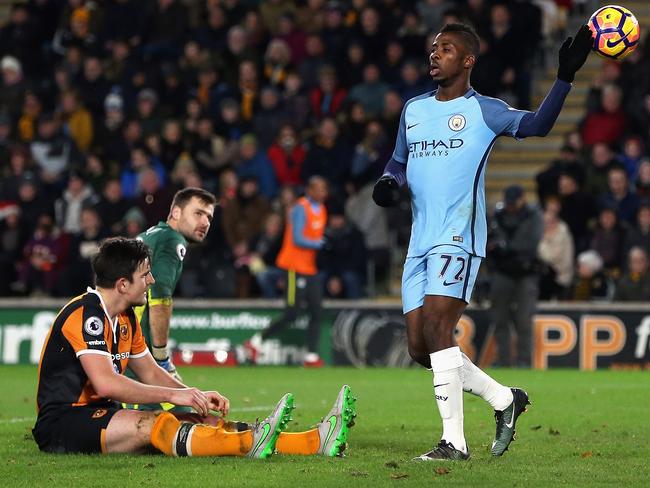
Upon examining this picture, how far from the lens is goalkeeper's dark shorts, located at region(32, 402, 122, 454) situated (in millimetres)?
7656

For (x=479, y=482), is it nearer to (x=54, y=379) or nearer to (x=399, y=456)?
(x=399, y=456)

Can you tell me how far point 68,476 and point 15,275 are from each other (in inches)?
547

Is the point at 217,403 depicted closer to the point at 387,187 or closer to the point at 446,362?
the point at 446,362

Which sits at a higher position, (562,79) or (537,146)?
(537,146)

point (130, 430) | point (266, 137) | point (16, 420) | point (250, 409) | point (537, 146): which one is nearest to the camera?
point (130, 430)

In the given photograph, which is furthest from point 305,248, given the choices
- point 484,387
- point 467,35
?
point 467,35

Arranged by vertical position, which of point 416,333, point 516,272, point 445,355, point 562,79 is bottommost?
point 445,355

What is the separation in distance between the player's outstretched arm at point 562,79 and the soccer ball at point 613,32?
13.3 inches

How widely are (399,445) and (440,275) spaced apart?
1380 mm

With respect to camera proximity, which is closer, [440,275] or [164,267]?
[440,275]

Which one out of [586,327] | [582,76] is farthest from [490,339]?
[582,76]

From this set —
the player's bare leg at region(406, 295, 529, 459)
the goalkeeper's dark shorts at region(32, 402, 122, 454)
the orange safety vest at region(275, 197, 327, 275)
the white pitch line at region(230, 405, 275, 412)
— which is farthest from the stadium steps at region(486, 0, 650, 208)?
the goalkeeper's dark shorts at region(32, 402, 122, 454)

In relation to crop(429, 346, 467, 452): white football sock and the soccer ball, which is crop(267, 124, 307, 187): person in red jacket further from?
crop(429, 346, 467, 452): white football sock

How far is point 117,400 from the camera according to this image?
25.1 feet
